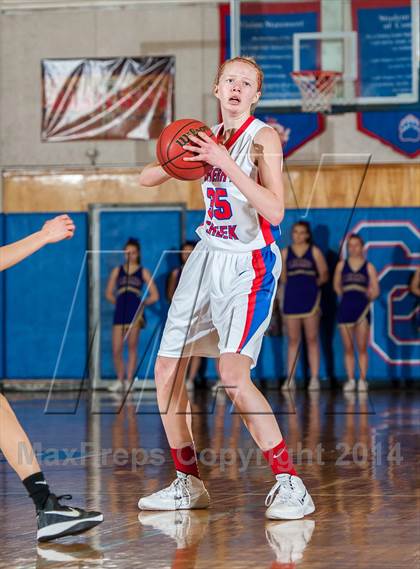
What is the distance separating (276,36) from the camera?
13359 mm

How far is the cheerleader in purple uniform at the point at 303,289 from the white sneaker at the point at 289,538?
8393mm

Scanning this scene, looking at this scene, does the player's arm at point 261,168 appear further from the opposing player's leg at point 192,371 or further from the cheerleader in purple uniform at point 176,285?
the opposing player's leg at point 192,371

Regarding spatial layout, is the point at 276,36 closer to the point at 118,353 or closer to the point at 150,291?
the point at 150,291

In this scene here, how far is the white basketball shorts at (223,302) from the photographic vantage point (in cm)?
480

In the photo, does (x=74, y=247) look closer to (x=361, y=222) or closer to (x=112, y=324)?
(x=112, y=324)

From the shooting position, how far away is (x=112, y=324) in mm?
13312

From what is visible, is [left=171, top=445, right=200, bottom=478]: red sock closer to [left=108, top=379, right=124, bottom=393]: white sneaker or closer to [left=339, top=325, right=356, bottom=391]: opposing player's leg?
[left=108, top=379, right=124, bottom=393]: white sneaker

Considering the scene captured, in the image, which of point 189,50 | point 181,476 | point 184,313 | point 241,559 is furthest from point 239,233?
point 189,50

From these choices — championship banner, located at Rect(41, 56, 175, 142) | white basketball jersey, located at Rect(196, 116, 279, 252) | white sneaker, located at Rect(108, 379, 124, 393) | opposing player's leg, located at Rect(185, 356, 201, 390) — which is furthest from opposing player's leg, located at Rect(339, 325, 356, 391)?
white basketball jersey, located at Rect(196, 116, 279, 252)

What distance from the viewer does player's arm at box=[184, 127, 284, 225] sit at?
4.54 meters

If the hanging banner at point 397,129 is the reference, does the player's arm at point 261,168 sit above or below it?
below

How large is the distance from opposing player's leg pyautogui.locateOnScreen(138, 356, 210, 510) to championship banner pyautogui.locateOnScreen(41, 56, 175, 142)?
30.8 ft

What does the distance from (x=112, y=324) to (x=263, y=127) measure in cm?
859

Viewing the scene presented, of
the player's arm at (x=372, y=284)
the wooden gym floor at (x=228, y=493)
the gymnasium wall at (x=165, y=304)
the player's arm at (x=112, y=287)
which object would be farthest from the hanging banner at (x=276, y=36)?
the wooden gym floor at (x=228, y=493)
